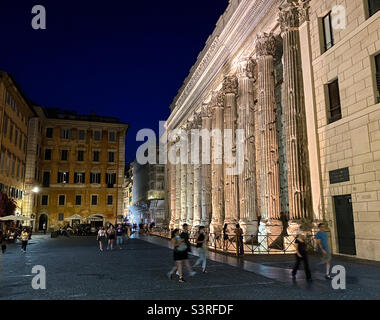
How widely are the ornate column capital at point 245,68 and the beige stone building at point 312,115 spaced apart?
0.07 metres

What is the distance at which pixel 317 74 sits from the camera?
1639 centimetres

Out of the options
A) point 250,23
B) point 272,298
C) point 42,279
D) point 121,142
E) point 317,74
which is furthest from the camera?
point 121,142

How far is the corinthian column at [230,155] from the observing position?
24.8m

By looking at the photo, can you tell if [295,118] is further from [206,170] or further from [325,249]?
[206,170]

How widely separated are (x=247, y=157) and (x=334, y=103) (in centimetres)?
762

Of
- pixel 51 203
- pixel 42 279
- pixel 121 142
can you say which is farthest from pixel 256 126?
pixel 51 203

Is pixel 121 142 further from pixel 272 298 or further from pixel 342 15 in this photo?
pixel 272 298

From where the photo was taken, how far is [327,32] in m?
16.0

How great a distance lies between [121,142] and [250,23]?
35000 millimetres

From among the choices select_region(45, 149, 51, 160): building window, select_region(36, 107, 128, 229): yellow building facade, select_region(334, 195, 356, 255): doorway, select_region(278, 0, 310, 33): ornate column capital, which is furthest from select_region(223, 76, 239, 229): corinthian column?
select_region(45, 149, 51, 160): building window

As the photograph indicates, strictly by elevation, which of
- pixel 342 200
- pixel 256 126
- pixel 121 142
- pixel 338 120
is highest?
pixel 121 142

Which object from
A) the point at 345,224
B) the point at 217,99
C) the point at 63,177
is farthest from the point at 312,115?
the point at 63,177

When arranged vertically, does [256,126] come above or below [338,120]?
above

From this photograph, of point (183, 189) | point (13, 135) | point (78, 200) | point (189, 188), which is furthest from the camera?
point (78, 200)
